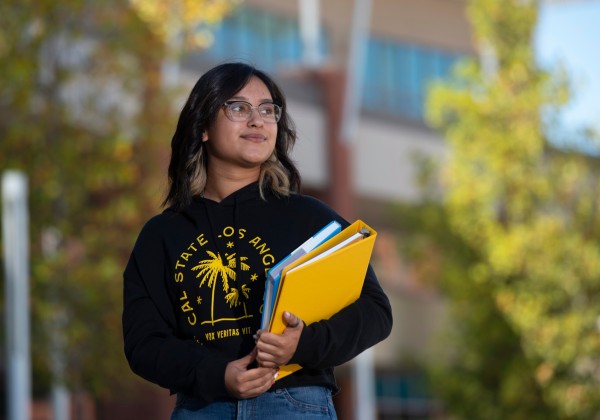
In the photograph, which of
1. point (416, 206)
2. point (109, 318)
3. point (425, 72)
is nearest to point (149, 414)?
point (416, 206)

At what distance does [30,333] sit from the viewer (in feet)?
51.3

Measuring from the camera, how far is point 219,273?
3719mm

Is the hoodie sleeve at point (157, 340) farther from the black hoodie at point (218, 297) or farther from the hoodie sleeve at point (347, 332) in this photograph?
the hoodie sleeve at point (347, 332)

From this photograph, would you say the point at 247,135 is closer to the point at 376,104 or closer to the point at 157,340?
the point at 157,340

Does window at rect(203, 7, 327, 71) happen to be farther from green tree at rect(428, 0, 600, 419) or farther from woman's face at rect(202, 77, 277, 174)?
woman's face at rect(202, 77, 277, 174)

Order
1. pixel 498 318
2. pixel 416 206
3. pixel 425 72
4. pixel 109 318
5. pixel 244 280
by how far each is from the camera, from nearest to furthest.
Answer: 1. pixel 244 280
2. pixel 109 318
3. pixel 498 318
4. pixel 416 206
5. pixel 425 72

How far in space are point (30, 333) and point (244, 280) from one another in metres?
12.4

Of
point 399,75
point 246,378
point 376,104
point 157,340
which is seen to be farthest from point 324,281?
point 399,75

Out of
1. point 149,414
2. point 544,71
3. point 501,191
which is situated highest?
point 544,71

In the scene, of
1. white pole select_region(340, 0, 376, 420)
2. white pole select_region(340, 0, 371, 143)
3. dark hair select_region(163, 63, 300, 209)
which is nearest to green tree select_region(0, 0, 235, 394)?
dark hair select_region(163, 63, 300, 209)

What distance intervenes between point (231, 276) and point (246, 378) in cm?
37

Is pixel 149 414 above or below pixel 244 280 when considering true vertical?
below

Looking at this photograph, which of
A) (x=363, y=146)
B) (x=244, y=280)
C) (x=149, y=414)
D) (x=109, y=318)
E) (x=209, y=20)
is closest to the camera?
(x=244, y=280)

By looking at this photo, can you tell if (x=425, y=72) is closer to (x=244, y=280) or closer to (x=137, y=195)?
(x=137, y=195)
